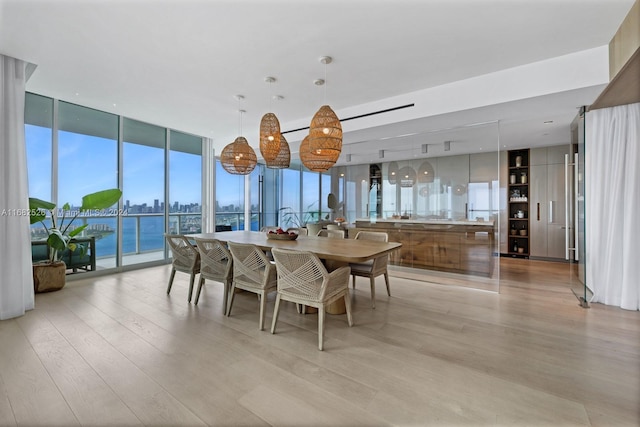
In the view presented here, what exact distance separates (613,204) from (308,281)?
3.88 meters

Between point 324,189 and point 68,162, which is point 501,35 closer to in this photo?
point 324,189

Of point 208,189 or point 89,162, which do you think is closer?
point 89,162

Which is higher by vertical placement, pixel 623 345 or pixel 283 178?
pixel 283 178

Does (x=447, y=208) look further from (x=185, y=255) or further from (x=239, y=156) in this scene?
(x=185, y=255)

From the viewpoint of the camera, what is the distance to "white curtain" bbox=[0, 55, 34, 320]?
3078 mm

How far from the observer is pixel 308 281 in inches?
99.5

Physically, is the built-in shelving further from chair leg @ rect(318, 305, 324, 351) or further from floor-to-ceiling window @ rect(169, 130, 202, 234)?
floor-to-ceiling window @ rect(169, 130, 202, 234)

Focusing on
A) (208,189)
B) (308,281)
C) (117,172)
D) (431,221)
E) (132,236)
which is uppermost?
(117,172)

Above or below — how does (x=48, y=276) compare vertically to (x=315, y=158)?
below

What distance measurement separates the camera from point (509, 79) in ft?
11.0

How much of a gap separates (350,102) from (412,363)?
3674 mm

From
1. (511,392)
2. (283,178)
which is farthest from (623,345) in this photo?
(283,178)

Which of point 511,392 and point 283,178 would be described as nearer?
point 511,392

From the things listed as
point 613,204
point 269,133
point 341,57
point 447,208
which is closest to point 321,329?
point 269,133
